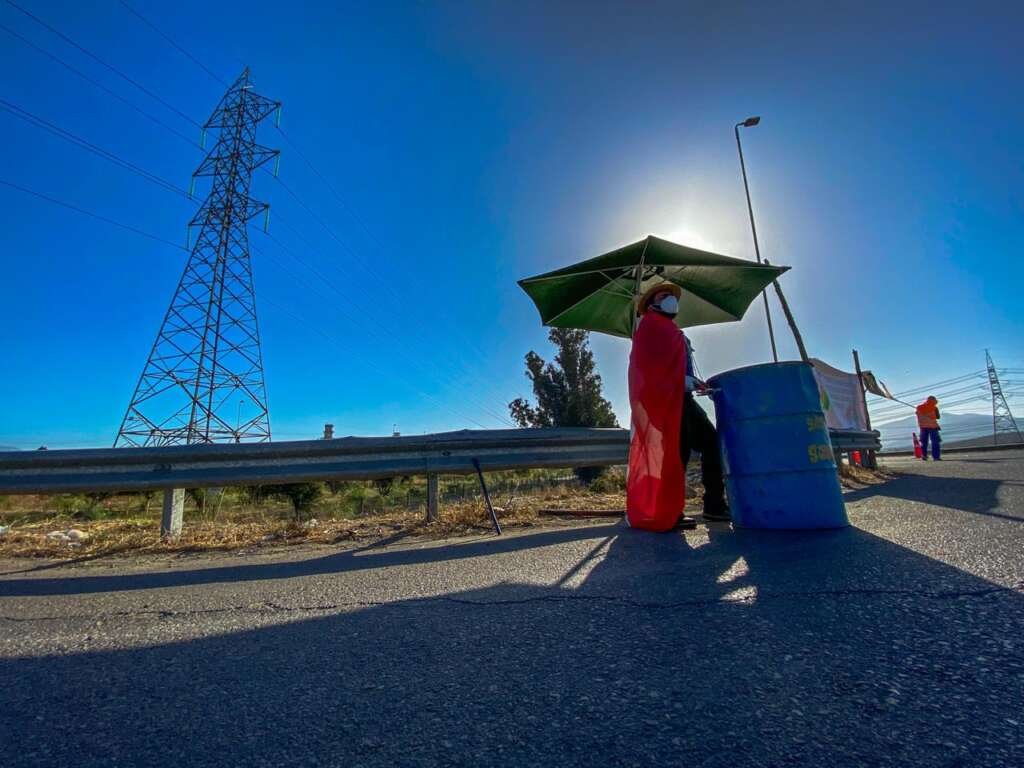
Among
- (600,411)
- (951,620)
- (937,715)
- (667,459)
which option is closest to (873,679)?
(937,715)

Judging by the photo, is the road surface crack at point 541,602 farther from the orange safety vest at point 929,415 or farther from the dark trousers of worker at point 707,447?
the orange safety vest at point 929,415

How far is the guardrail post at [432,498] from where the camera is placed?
470cm

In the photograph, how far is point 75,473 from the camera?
428 cm

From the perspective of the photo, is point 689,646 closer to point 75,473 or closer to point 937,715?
point 937,715

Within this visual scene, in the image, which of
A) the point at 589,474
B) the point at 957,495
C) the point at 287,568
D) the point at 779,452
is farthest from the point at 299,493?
the point at 957,495

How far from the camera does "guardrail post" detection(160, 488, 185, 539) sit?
14.0 ft

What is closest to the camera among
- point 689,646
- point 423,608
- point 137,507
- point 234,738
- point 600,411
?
point 234,738

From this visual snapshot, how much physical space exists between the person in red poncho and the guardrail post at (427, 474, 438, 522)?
195 centimetres

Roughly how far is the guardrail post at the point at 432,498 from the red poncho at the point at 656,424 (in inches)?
76.4

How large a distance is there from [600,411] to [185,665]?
1086 inches

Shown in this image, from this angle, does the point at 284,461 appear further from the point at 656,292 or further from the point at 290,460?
the point at 656,292

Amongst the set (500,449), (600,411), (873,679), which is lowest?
(873,679)

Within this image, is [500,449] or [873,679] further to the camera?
[500,449]

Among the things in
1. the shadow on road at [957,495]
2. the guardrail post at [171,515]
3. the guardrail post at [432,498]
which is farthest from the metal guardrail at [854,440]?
the guardrail post at [171,515]
